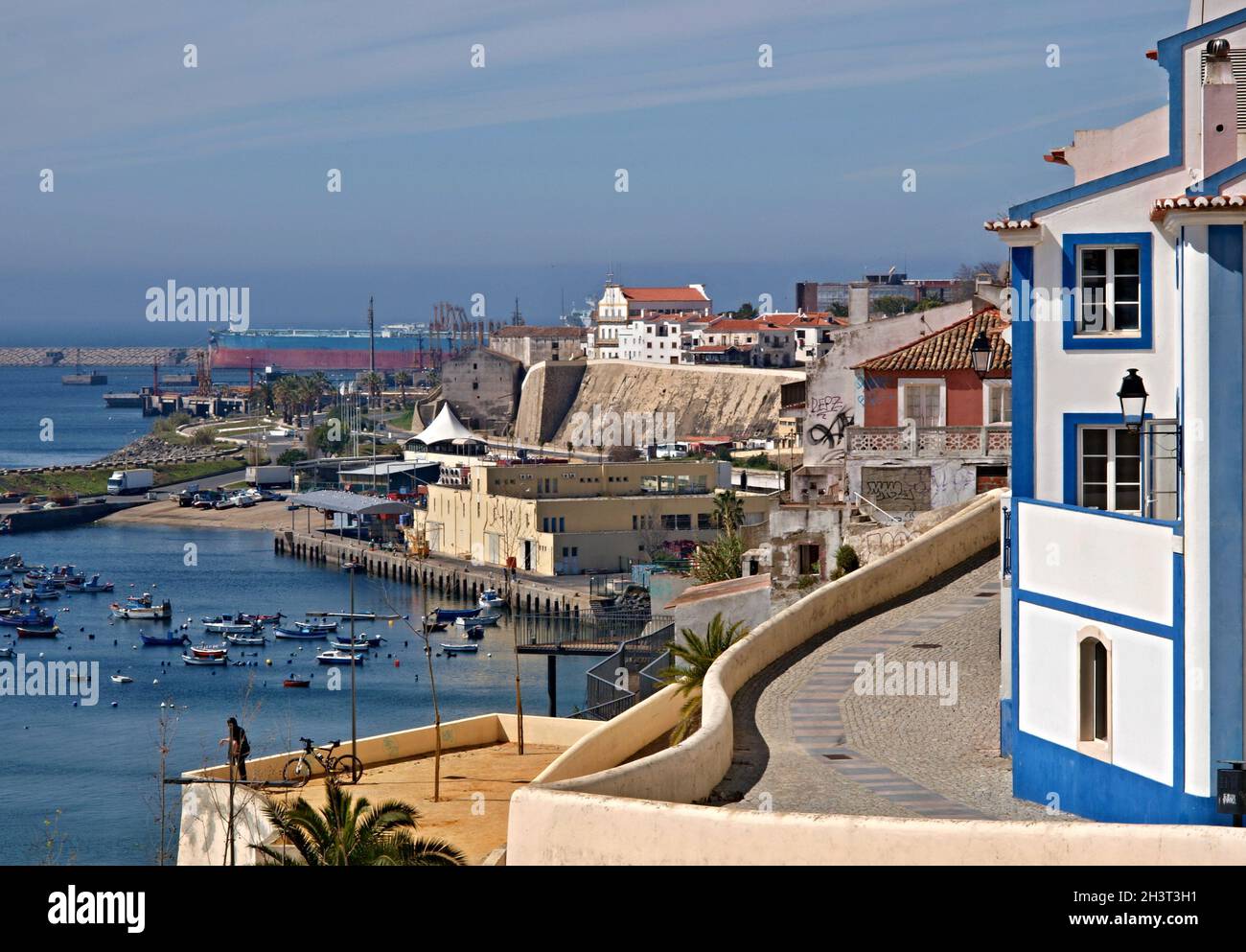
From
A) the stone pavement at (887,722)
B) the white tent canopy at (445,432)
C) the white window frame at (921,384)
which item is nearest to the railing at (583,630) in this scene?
the white window frame at (921,384)

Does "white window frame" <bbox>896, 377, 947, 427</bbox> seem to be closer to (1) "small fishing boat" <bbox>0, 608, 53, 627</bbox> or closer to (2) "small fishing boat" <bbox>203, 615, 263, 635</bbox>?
(2) "small fishing boat" <bbox>203, 615, 263, 635</bbox>

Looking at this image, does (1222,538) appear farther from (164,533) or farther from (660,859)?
(164,533)

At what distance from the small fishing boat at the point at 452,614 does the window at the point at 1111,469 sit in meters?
57.1

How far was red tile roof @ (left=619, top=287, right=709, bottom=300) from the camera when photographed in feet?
592

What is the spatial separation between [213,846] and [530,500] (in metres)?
58.6

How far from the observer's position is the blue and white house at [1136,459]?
12.3 m

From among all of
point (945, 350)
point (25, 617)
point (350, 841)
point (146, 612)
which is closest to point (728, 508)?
point (146, 612)

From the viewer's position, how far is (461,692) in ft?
185

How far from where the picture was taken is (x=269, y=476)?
132 metres

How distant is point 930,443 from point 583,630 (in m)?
36.9

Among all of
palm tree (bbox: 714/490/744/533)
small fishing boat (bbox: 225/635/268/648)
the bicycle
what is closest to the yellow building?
palm tree (bbox: 714/490/744/533)

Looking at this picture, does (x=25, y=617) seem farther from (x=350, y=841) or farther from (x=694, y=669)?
(x=350, y=841)

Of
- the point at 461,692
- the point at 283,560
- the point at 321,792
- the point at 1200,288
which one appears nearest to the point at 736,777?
the point at 1200,288

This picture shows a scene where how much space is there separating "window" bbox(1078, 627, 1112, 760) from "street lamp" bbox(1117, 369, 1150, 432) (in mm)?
1577
